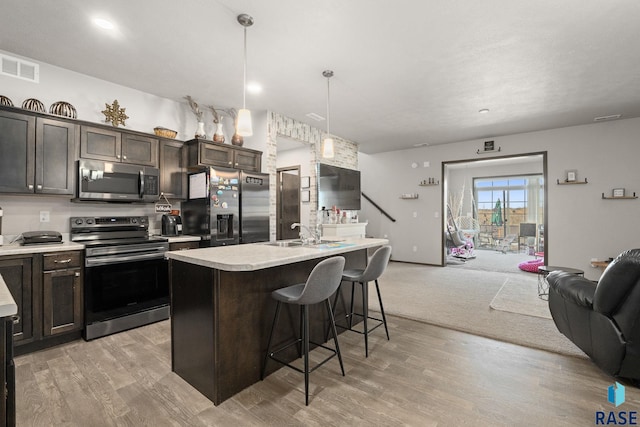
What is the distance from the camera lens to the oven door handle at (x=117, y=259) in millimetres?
2834

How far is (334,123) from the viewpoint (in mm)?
5219

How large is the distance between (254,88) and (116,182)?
1962mm

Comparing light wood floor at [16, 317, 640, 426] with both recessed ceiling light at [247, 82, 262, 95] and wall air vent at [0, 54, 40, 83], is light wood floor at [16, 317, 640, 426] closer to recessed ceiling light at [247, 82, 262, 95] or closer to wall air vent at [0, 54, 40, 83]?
wall air vent at [0, 54, 40, 83]

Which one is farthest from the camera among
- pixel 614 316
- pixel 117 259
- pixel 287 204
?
pixel 287 204

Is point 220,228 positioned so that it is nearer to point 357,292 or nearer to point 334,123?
point 357,292

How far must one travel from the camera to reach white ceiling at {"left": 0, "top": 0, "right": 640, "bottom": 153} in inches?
90.8

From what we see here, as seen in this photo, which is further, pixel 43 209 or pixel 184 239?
pixel 184 239

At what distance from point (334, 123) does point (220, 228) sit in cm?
275

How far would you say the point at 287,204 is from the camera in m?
6.34

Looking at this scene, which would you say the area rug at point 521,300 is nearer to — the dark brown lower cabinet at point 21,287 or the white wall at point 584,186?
the white wall at point 584,186

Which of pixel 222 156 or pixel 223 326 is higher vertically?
pixel 222 156

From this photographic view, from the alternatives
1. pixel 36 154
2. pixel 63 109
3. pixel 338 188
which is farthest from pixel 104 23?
pixel 338 188

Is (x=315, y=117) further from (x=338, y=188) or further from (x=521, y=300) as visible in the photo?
(x=521, y=300)

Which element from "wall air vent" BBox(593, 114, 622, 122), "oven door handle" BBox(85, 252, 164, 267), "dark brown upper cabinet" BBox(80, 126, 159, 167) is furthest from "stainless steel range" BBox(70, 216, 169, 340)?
"wall air vent" BBox(593, 114, 622, 122)
